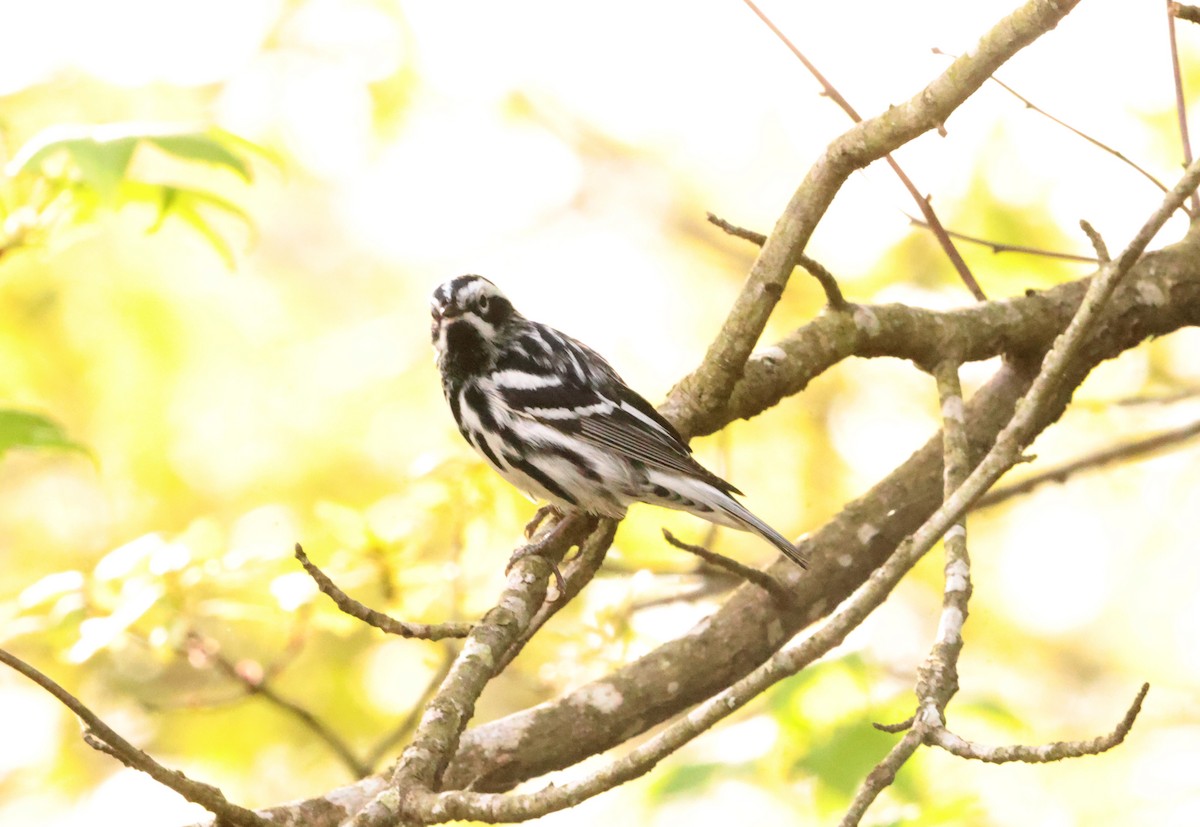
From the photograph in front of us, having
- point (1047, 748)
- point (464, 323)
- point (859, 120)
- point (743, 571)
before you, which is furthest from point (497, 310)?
point (1047, 748)

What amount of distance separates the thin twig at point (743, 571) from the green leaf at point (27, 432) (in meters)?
1.59

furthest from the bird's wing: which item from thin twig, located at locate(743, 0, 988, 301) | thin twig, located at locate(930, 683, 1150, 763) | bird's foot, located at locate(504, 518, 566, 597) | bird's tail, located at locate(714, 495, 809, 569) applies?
thin twig, located at locate(930, 683, 1150, 763)

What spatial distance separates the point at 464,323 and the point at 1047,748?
293 cm

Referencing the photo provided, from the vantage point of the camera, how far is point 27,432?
3203 mm

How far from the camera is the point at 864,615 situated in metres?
2.38

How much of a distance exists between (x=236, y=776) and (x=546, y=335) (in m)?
4.29

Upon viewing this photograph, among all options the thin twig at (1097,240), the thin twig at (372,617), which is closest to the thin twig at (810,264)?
the thin twig at (1097,240)

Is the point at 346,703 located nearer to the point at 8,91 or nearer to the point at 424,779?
the point at 8,91

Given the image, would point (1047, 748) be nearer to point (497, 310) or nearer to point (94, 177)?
point (94, 177)

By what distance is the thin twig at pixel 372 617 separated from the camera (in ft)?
7.80

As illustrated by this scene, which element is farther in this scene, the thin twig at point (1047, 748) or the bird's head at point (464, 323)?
the bird's head at point (464, 323)

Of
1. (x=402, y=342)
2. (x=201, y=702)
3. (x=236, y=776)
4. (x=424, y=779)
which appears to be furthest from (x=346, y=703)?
(x=424, y=779)

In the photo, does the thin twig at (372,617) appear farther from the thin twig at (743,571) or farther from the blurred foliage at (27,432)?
the blurred foliage at (27,432)

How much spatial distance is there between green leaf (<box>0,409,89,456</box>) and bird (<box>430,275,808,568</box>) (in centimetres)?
145
